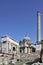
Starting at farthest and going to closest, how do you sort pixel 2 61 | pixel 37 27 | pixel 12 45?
pixel 37 27 → pixel 12 45 → pixel 2 61

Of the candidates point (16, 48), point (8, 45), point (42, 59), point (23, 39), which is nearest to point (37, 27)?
point (23, 39)

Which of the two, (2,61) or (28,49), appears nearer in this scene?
(2,61)

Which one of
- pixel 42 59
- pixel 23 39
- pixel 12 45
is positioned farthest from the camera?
pixel 23 39

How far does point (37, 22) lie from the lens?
69.9 m

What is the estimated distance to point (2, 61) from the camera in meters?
38.2

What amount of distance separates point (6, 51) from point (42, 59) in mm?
18707

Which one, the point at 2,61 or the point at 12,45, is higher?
the point at 12,45

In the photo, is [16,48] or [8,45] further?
[16,48]

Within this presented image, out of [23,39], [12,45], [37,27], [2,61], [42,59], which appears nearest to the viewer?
[42,59]

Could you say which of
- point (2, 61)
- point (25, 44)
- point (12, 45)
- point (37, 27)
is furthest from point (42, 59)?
Result: point (37, 27)

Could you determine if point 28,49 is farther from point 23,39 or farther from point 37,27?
point 37,27

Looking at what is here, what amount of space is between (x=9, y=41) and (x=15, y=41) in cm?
363

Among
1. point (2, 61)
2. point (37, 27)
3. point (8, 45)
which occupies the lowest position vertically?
point (2, 61)

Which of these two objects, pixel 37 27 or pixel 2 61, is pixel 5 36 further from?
pixel 37 27
